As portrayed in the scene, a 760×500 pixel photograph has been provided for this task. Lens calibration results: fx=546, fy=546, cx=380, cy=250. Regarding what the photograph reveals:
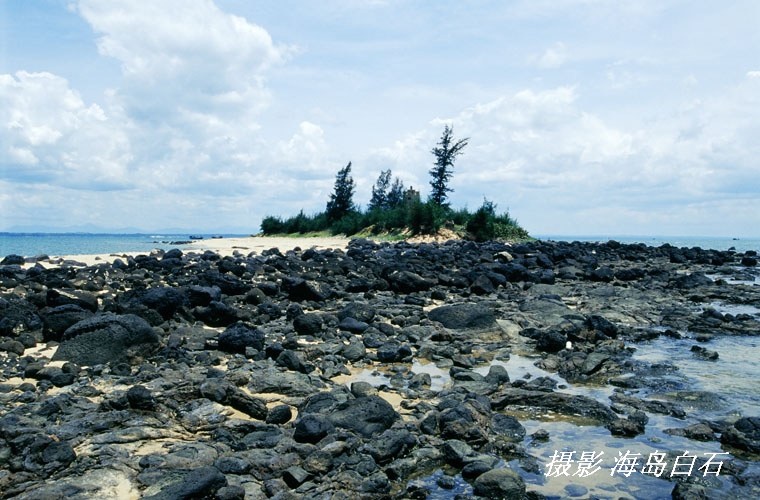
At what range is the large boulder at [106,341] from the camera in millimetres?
6141

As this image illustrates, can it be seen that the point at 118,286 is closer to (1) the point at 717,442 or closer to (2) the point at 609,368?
(2) the point at 609,368

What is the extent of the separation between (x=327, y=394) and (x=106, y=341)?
284 centimetres

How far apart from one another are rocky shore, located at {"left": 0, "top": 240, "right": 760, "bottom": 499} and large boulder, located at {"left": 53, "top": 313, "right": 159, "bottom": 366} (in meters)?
0.02

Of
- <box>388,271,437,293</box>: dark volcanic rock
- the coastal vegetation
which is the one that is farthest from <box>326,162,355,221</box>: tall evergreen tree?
<box>388,271,437,293</box>: dark volcanic rock

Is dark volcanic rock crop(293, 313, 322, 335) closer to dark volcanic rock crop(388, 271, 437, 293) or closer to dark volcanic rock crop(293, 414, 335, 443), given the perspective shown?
dark volcanic rock crop(293, 414, 335, 443)

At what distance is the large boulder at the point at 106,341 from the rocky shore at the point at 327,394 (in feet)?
0.07

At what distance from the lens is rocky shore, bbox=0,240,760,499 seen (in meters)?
3.73

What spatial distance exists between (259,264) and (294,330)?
7094 millimetres

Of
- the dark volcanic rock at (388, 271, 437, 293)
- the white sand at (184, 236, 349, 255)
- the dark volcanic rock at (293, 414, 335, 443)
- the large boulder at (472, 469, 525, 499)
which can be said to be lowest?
the large boulder at (472, 469, 525, 499)

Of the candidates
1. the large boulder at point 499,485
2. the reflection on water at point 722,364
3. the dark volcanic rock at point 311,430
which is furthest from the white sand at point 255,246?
the large boulder at point 499,485

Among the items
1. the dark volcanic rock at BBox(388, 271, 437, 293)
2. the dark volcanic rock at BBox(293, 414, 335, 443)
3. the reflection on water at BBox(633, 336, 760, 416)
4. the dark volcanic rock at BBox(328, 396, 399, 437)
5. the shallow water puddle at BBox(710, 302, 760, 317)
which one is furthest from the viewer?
the dark volcanic rock at BBox(388, 271, 437, 293)

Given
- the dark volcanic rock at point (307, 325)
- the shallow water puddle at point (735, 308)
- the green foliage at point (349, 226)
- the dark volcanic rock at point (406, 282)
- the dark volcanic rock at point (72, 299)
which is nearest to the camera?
the dark volcanic rock at point (307, 325)

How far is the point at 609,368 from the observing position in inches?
273

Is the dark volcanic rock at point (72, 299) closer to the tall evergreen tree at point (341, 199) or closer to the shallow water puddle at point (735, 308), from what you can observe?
the shallow water puddle at point (735, 308)
